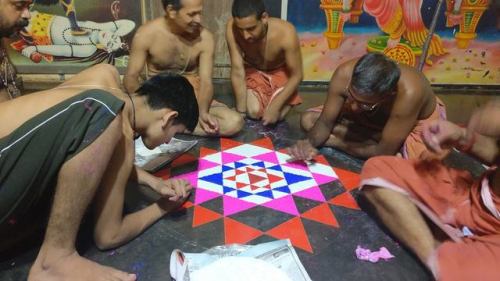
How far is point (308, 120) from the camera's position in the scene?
8.61 ft

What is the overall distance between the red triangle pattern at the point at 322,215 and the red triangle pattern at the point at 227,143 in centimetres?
78

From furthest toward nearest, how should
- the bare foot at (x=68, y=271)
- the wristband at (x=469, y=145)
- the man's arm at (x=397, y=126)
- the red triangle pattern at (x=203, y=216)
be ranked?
the man's arm at (x=397, y=126) → the red triangle pattern at (x=203, y=216) → the wristband at (x=469, y=145) → the bare foot at (x=68, y=271)

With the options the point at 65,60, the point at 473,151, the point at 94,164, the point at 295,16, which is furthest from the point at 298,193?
the point at 65,60

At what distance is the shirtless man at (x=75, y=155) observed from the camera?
1198 mm

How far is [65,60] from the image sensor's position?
11.9 ft

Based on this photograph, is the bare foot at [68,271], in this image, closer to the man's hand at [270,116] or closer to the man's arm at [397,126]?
the man's arm at [397,126]

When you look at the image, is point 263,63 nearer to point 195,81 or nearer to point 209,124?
point 195,81

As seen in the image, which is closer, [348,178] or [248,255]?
[248,255]

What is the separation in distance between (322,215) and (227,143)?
0.88 meters

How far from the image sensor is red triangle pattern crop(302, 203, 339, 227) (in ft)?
5.84

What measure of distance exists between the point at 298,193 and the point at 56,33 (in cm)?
281

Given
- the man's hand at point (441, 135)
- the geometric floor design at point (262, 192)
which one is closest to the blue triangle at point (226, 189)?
the geometric floor design at point (262, 192)

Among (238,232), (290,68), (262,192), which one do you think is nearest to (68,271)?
(238,232)

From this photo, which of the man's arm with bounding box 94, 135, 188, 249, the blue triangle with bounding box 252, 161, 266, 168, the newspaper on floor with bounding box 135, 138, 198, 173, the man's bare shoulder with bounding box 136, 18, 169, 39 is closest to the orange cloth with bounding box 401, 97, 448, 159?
the blue triangle with bounding box 252, 161, 266, 168
